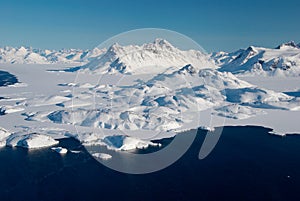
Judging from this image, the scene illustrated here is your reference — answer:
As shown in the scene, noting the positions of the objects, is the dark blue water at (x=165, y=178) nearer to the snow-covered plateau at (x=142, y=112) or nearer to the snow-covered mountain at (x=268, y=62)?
the snow-covered plateau at (x=142, y=112)

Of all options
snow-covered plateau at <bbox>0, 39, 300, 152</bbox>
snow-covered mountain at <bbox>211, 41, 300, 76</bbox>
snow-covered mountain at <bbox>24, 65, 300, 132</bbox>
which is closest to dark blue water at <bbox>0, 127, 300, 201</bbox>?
snow-covered plateau at <bbox>0, 39, 300, 152</bbox>

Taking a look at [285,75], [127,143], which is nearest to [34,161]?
[127,143]

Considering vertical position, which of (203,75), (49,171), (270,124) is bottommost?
(49,171)

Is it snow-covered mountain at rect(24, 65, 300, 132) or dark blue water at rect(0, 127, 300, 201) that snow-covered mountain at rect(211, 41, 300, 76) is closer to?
snow-covered mountain at rect(24, 65, 300, 132)

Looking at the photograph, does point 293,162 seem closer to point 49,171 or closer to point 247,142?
point 247,142

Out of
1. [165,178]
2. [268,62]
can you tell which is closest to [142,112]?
[165,178]

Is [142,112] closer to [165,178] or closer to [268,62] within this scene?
[165,178]

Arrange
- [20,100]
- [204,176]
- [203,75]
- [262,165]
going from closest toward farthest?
[204,176], [262,165], [20,100], [203,75]

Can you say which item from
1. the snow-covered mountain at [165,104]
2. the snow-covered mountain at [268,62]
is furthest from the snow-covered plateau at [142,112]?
the snow-covered mountain at [268,62]
